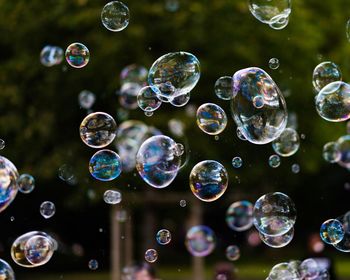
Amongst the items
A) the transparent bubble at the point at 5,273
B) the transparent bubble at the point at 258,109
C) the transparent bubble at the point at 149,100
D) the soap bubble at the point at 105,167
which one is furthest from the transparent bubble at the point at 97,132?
the transparent bubble at the point at 5,273

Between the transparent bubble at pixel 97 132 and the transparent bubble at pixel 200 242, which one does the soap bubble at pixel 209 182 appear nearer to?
the transparent bubble at pixel 97 132

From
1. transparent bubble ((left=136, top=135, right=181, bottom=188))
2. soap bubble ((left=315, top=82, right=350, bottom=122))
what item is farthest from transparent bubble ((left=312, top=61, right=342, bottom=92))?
transparent bubble ((left=136, top=135, right=181, bottom=188))

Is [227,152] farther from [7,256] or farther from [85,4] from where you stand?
[7,256]

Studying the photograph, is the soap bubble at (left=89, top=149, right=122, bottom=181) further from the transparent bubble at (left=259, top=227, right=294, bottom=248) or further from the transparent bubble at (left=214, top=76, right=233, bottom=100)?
the transparent bubble at (left=259, top=227, right=294, bottom=248)

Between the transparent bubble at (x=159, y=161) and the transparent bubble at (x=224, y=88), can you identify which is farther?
the transparent bubble at (x=224, y=88)

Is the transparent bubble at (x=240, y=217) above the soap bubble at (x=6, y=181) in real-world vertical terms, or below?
below

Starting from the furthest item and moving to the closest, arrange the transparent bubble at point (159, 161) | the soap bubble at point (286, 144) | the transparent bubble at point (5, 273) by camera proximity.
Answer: the soap bubble at point (286, 144) < the transparent bubble at point (159, 161) < the transparent bubble at point (5, 273)

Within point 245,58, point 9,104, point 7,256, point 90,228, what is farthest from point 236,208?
point 90,228
